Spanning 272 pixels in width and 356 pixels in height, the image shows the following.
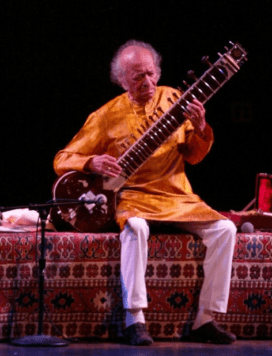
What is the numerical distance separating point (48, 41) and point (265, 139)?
1962 mm

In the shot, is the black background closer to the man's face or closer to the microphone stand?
the man's face

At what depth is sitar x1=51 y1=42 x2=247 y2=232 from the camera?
4.20 metres

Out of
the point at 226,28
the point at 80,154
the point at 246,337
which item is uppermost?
the point at 226,28

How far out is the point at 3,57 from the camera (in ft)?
18.6

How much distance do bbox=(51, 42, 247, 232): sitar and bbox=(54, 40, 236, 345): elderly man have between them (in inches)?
2.7

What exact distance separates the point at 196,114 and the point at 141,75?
499 millimetres

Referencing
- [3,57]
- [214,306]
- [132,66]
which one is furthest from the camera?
[3,57]

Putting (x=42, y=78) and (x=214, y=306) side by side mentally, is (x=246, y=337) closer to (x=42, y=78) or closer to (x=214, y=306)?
(x=214, y=306)

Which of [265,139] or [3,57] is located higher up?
[3,57]

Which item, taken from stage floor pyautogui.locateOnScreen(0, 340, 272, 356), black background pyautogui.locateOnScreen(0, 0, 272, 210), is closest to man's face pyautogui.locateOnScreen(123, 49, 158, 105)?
black background pyautogui.locateOnScreen(0, 0, 272, 210)

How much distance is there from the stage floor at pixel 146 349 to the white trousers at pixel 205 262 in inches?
8.8

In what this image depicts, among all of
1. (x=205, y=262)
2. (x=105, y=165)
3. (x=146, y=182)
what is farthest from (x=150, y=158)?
(x=205, y=262)

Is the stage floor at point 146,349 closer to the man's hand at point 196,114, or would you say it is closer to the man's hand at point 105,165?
the man's hand at point 105,165

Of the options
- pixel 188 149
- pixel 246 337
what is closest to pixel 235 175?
pixel 188 149
